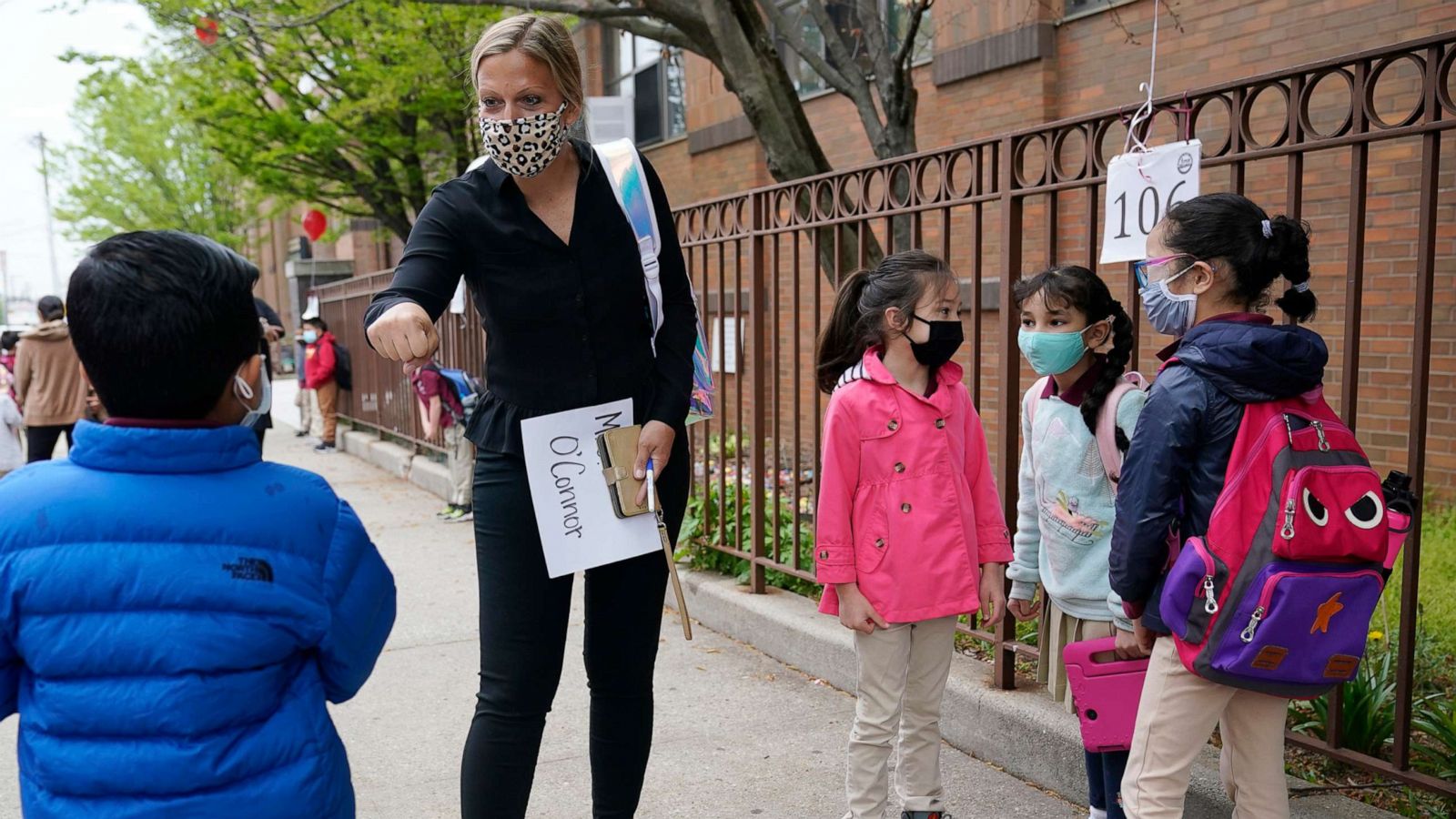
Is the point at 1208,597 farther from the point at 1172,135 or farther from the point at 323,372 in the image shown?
the point at 323,372

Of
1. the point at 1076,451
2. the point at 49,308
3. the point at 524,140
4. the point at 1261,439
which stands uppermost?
the point at 524,140

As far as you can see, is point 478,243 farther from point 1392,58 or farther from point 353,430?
point 353,430

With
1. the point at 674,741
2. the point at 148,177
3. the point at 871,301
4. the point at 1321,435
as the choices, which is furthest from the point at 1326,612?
the point at 148,177

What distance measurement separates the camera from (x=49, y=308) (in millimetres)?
8922

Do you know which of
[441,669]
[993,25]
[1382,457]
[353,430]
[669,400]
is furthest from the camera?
[353,430]

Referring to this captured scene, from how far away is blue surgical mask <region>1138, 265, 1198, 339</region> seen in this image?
2.54 metres

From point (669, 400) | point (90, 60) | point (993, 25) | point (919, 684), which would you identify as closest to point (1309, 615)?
point (919, 684)

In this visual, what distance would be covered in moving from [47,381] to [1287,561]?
29.1 feet

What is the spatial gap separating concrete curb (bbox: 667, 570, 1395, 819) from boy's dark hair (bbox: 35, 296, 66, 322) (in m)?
5.99

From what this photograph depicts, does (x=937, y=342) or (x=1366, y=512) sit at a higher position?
(x=937, y=342)

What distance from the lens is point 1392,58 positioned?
277cm

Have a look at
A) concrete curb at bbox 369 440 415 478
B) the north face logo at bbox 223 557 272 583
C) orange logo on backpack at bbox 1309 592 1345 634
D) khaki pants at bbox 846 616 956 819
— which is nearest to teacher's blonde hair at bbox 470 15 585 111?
the north face logo at bbox 223 557 272 583

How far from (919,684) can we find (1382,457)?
3983 millimetres

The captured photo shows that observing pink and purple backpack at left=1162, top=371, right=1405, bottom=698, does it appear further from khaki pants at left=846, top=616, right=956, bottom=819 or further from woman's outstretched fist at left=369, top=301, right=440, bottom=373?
woman's outstretched fist at left=369, top=301, right=440, bottom=373
